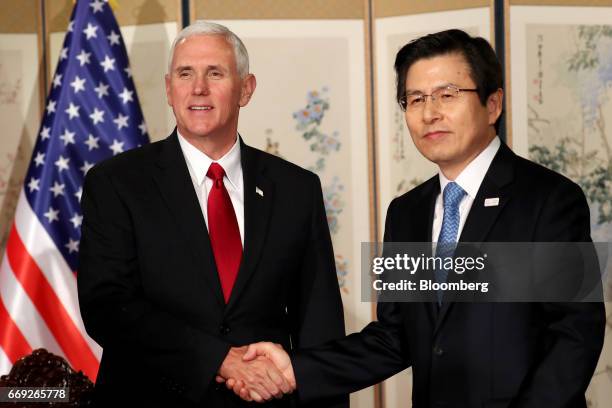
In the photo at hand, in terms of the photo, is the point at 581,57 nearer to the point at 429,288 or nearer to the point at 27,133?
the point at 429,288

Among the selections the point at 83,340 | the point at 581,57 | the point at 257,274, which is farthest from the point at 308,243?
the point at 581,57

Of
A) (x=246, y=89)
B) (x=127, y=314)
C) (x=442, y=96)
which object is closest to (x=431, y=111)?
(x=442, y=96)

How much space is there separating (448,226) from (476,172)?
0.16m

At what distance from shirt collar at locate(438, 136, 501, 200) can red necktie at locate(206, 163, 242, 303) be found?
0.67 metres

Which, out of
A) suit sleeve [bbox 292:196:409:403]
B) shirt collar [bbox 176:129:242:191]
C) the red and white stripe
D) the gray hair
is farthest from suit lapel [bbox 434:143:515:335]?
the red and white stripe

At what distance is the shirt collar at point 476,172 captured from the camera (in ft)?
7.45

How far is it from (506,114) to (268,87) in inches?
45.4

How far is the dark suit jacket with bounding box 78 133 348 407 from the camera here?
7.72 feet

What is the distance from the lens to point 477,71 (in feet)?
7.55

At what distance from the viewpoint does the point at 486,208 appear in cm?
219

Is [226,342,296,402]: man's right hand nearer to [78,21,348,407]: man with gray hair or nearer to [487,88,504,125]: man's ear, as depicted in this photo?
[78,21,348,407]: man with gray hair

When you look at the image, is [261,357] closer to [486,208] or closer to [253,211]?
[253,211]

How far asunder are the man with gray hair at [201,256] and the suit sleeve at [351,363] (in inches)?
2.3

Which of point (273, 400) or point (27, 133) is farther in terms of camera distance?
point (27, 133)
